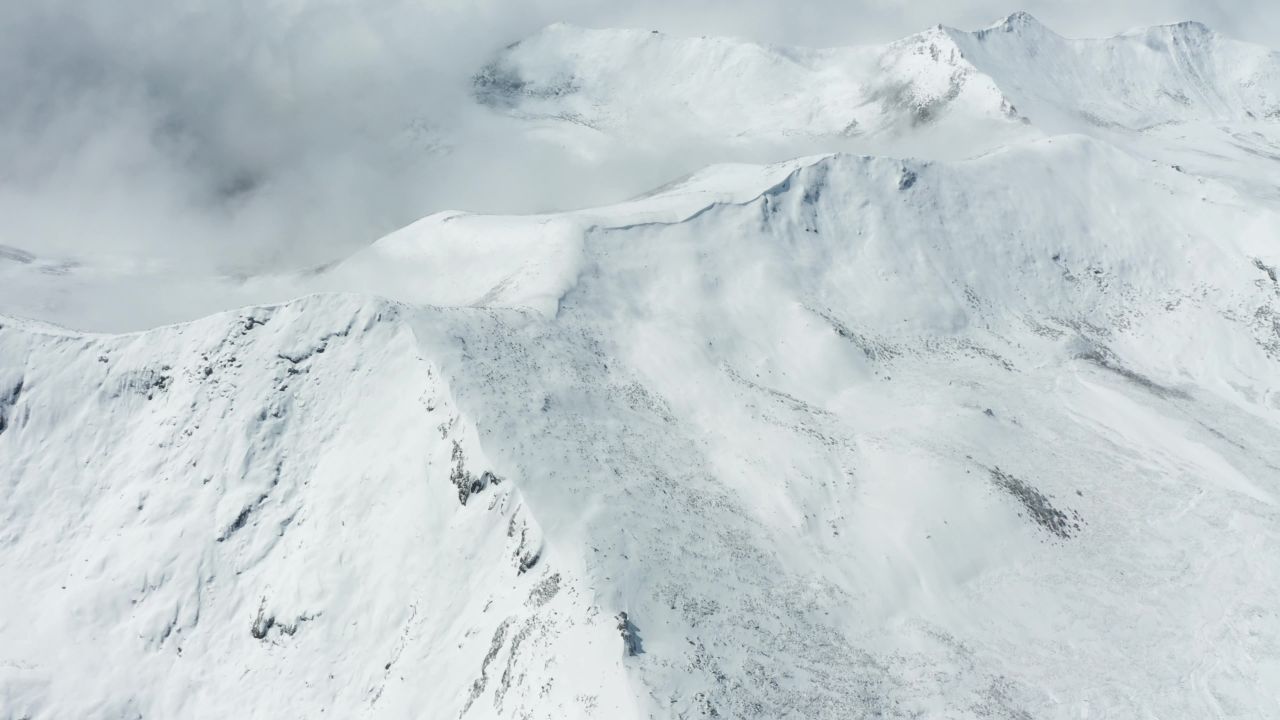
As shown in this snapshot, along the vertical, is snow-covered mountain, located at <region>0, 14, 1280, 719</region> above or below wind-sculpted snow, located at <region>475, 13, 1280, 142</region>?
above


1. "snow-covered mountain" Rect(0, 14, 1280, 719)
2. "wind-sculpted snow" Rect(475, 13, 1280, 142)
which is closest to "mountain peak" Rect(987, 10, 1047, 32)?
"wind-sculpted snow" Rect(475, 13, 1280, 142)

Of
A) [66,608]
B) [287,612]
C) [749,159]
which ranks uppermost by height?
[287,612]

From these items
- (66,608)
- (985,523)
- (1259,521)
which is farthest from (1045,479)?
(66,608)

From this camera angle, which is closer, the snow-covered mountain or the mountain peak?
the snow-covered mountain

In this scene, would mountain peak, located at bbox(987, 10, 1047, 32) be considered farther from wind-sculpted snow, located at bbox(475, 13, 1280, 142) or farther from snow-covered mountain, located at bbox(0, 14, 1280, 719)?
snow-covered mountain, located at bbox(0, 14, 1280, 719)

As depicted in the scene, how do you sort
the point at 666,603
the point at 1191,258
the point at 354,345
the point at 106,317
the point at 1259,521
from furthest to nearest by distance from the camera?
the point at 106,317 < the point at 1191,258 < the point at 354,345 < the point at 1259,521 < the point at 666,603

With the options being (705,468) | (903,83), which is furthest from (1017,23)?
(705,468)

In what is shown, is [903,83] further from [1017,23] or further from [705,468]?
[705,468]

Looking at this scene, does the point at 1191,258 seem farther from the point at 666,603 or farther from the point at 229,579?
the point at 229,579
